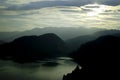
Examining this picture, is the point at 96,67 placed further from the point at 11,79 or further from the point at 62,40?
the point at 62,40

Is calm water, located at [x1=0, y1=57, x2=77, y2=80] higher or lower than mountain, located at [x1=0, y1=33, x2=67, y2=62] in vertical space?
higher

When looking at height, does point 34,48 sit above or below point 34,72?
below

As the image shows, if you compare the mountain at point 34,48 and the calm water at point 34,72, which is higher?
the calm water at point 34,72

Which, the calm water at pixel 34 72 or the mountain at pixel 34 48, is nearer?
the calm water at pixel 34 72

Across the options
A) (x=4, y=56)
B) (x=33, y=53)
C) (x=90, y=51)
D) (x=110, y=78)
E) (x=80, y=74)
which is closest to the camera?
(x=110, y=78)

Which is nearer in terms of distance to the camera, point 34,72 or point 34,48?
point 34,72

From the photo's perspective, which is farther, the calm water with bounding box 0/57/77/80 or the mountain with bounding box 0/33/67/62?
the mountain with bounding box 0/33/67/62

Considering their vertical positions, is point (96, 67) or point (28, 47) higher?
point (96, 67)

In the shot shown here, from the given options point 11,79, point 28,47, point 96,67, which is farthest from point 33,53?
point 96,67
